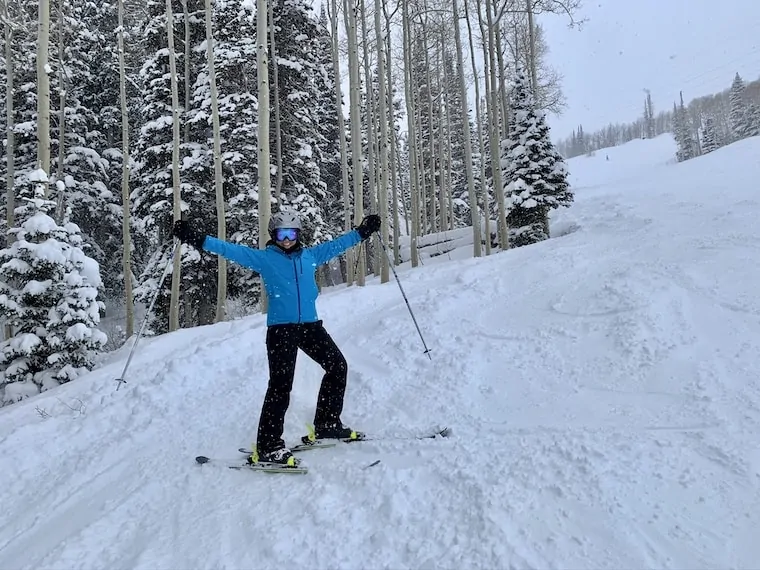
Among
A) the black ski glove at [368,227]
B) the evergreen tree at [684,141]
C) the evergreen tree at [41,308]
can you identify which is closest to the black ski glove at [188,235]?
the black ski glove at [368,227]

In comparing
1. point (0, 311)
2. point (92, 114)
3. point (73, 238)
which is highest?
point (92, 114)

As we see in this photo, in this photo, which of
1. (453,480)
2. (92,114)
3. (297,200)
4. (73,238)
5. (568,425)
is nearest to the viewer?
(453,480)

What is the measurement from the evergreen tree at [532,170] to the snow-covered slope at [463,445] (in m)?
7.60

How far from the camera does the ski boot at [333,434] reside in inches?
161

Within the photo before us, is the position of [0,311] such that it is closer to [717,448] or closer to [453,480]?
[453,480]

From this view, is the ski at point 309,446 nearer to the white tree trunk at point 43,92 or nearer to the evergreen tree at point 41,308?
the evergreen tree at point 41,308

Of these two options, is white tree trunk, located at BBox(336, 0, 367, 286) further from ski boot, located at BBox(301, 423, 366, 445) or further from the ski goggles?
ski boot, located at BBox(301, 423, 366, 445)

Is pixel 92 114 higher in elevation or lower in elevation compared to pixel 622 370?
higher

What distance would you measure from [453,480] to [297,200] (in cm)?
1480

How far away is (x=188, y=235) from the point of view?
4.00 metres

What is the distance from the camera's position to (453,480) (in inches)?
128

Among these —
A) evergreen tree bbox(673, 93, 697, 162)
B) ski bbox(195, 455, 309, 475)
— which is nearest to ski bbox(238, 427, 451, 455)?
ski bbox(195, 455, 309, 475)

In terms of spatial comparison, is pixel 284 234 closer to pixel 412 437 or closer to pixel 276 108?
pixel 412 437

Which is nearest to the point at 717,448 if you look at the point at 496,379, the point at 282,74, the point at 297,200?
the point at 496,379
